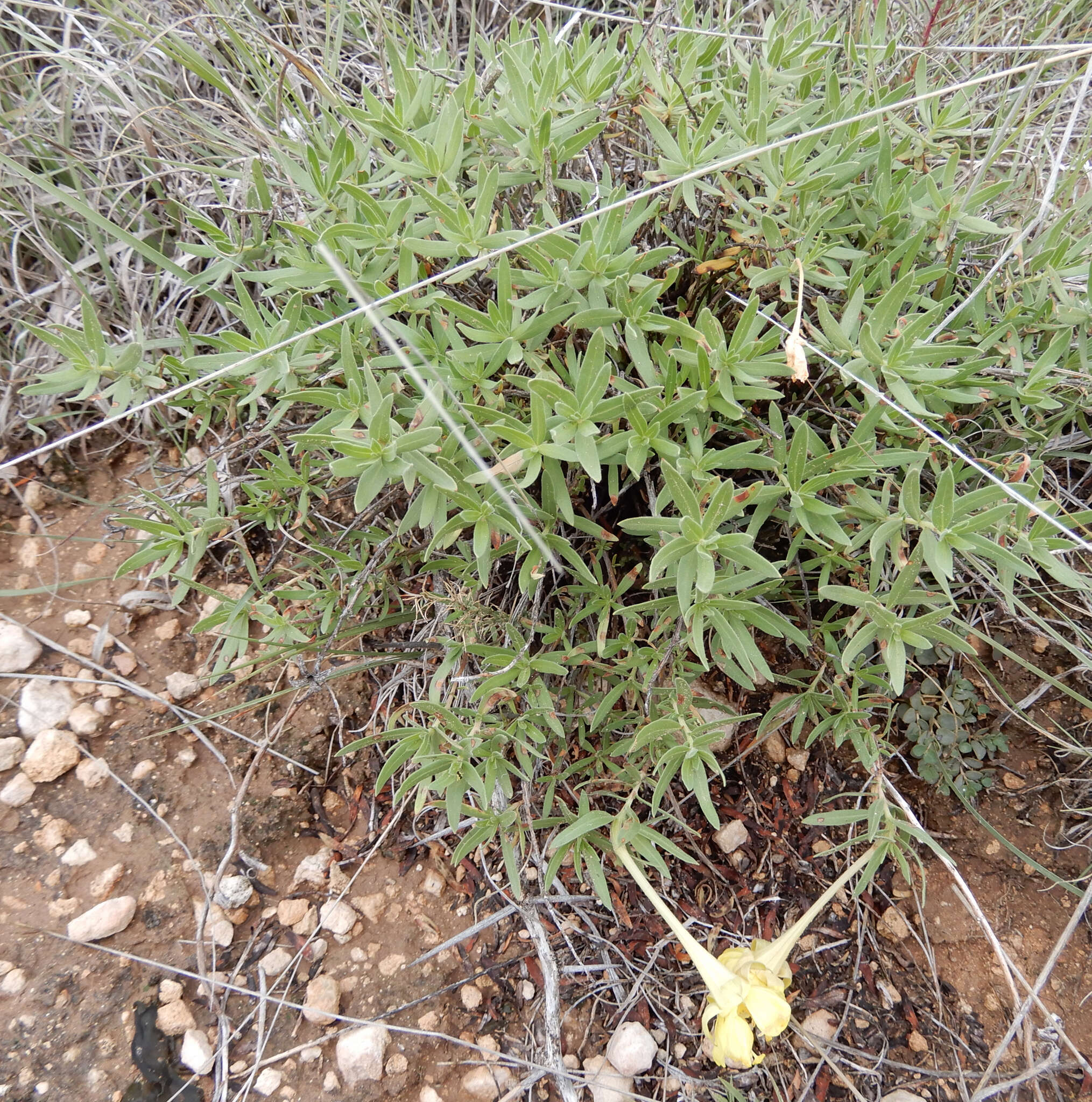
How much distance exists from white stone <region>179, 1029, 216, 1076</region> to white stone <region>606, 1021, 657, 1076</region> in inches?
39.1

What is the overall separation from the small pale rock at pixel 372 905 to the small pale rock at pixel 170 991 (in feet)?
1.52

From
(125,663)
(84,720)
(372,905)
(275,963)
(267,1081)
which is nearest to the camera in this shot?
(267,1081)

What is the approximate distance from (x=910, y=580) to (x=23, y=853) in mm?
2341

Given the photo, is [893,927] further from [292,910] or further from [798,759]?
[292,910]

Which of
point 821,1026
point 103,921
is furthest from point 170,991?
point 821,1026

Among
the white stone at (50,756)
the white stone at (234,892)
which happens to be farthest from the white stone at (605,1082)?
the white stone at (50,756)

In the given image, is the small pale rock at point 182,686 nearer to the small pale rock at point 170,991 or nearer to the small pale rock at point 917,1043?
the small pale rock at point 170,991

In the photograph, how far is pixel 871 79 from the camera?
2.11 metres

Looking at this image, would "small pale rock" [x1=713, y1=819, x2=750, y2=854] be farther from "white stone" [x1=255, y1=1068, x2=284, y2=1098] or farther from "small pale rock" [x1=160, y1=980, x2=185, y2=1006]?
"small pale rock" [x1=160, y1=980, x2=185, y2=1006]

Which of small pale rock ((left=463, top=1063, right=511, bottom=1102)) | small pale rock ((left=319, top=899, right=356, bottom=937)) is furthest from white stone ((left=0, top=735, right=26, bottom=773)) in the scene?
small pale rock ((left=463, top=1063, right=511, bottom=1102))

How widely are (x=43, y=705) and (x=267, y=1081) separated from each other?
1.21 m

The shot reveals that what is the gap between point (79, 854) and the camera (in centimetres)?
217

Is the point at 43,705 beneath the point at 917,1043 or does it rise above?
above

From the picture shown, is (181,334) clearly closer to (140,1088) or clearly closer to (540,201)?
(540,201)
